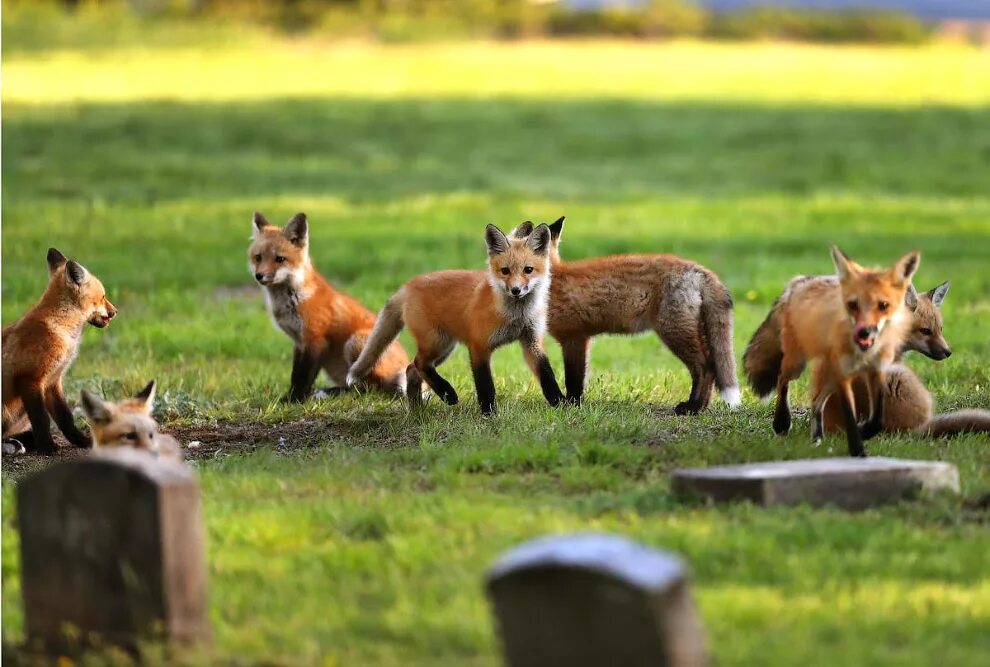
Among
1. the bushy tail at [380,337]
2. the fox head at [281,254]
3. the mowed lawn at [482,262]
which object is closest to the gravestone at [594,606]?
the mowed lawn at [482,262]

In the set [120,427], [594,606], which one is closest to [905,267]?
[594,606]

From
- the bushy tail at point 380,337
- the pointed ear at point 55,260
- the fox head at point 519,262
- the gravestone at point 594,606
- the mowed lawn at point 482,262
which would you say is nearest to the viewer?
the gravestone at point 594,606

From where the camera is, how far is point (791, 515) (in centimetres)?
710

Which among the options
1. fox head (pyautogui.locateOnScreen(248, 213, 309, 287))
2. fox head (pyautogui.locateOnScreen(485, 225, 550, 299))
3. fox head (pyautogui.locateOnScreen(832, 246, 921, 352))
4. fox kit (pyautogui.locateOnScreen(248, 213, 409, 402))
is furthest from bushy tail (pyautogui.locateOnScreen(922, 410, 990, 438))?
fox head (pyautogui.locateOnScreen(248, 213, 309, 287))

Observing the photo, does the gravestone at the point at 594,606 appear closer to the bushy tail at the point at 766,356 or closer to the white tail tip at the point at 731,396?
the bushy tail at the point at 766,356

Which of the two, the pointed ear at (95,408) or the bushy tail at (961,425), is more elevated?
the pointed ear at (95,408)

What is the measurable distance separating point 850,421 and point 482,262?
9.08m

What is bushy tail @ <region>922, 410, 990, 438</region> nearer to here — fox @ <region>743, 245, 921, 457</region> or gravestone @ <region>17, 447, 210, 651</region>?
fox @ <region>743, 245, 921, 457</region>

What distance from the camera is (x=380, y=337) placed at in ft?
35.9

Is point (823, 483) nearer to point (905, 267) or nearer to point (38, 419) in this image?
point (905, 267)

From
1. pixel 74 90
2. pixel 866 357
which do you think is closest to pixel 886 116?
pixel 74 90

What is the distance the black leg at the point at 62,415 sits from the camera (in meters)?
9.72

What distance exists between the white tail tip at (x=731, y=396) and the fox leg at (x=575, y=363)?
3.45 feet

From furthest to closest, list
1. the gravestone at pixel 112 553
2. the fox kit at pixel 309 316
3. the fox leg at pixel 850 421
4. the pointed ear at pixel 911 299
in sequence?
the fox kit at pixel 309 316
the pointed ear at pixel 911 299
the fox leg at pixel 850 421
the gravestone at pixel 112 553
